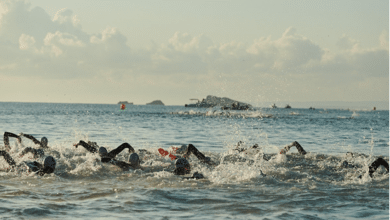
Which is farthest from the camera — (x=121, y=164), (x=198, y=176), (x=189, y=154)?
(x=189, y=154)

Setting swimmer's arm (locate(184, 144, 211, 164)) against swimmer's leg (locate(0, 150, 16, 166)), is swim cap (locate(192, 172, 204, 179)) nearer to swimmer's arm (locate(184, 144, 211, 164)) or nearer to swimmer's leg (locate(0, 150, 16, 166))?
swimmer's arm (locate(184, 144, 211, 164))

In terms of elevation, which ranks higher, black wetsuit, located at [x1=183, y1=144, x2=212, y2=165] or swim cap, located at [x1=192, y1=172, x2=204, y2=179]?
black wetsuit, located at [x1=183, y1=144, x2=212, y2=165]

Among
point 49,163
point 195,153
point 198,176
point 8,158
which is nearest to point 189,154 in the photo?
point 195,153

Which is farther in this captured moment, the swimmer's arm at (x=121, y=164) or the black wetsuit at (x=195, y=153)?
the black wetsuit at (x=195, y=153)

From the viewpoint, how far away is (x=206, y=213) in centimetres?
826

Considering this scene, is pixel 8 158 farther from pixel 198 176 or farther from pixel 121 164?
pixel 198 176

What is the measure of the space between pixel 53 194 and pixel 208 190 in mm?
4036

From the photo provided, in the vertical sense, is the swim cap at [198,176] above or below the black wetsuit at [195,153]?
below

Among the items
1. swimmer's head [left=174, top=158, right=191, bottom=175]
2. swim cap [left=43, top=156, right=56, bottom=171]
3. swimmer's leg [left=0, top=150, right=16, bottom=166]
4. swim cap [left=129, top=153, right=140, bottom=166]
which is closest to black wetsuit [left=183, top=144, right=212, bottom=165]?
swimmer's head [left=174, top=158, right=191, bottom=175]

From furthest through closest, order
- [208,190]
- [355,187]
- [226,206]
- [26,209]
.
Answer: [355,187], [208,190], [226,206], [26,209]

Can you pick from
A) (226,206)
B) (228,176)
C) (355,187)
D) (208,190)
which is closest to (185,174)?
(228,176)

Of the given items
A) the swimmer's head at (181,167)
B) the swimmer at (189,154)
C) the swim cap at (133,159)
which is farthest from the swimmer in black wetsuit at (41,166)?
the swimmer at (189,154)

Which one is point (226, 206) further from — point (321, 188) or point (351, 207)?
point (321, 188)

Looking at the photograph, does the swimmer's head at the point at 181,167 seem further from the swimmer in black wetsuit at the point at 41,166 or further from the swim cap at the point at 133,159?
the swimmer in black wetsuit at the point at 41,166
